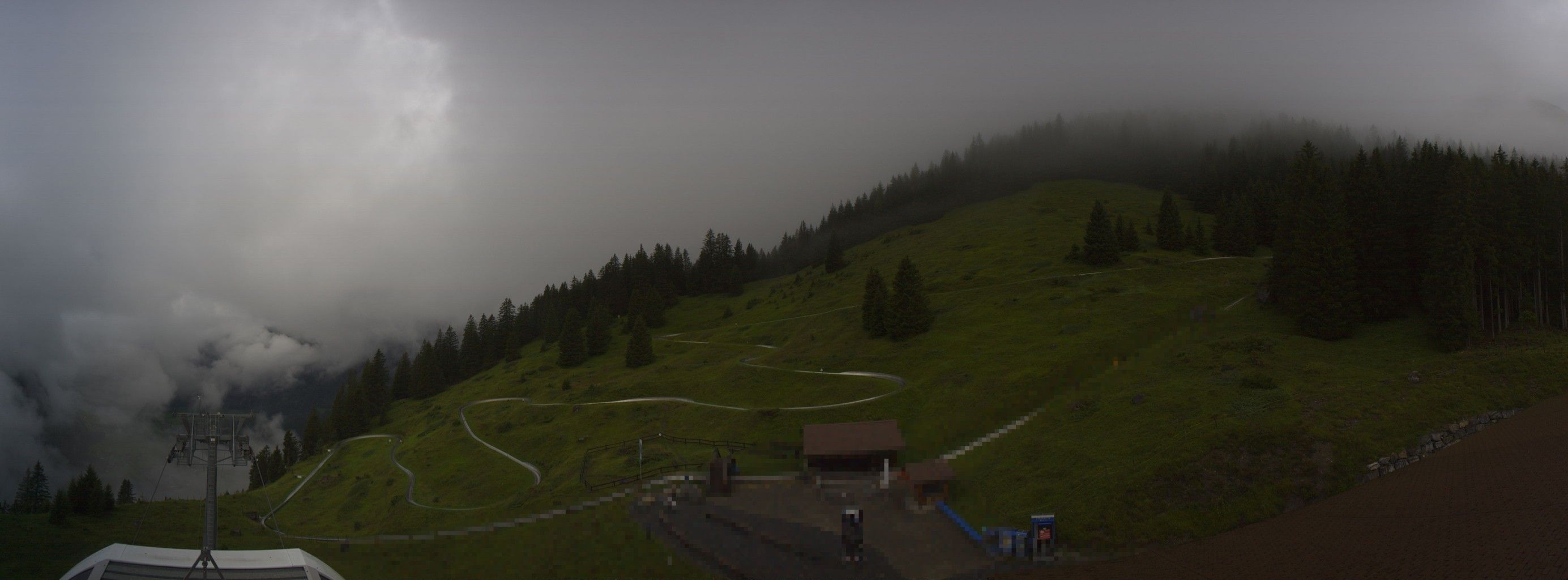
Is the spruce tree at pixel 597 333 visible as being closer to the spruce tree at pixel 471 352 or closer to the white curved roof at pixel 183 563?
the spruce tree at pixel 471 352

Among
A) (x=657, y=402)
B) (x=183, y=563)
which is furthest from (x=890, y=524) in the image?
(x=657, y=402)

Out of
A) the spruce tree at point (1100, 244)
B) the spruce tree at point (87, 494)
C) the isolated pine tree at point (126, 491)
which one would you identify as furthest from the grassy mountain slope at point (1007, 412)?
the isolated pine tree at point (126, 491)

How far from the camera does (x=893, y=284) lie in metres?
93.6

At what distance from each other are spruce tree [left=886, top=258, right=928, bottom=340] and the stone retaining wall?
51453 mm

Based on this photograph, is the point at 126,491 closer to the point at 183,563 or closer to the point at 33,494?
the point at 33,494

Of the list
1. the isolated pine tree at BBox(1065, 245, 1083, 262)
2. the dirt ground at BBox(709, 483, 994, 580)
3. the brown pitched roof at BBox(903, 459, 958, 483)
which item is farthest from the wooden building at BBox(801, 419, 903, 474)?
the isolated pine tree at BBox(1065, 245, 1083, 262)

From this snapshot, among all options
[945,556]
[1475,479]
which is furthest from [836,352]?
[1475,479]

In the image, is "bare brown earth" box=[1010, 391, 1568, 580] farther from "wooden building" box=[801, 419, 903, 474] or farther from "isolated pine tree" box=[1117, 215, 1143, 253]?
"isolated pine tree" box=[1117, 215, 1143, 253]

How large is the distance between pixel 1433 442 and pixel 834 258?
416ft

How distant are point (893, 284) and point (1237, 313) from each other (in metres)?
37.1

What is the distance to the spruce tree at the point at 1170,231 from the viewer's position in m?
117

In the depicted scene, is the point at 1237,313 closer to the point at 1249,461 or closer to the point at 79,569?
the point at 1249,461

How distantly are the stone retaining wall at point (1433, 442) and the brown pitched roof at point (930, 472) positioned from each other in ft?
65.8

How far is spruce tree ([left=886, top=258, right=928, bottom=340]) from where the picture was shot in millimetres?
86750
